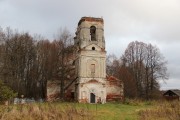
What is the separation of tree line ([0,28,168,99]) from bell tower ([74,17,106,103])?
2.72 m

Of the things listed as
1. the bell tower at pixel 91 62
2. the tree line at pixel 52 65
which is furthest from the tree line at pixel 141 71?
the bell tower at pixel 91 62

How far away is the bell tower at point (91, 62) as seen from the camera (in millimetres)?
36219

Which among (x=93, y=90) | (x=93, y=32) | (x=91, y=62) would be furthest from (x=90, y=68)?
(x=93, y=32)

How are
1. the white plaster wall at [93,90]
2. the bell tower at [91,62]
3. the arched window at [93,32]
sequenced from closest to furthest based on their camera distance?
the white plaster wall at [93,90] < the bell tower at [91,62] < the arched window at [93,32]

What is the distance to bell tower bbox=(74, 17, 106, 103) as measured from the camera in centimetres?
3622

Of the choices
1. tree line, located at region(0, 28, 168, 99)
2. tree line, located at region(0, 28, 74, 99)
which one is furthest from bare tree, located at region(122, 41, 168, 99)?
tree line, located at region(0, 28, 74, 99)

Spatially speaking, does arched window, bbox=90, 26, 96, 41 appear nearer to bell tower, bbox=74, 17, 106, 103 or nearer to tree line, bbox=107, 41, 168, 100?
bell tower, bbox=74, 17, 106, 103

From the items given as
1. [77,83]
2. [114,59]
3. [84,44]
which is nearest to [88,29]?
[84,44]

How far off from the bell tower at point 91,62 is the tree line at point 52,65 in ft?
8.91

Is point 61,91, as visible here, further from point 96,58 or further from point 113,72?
point 113,72

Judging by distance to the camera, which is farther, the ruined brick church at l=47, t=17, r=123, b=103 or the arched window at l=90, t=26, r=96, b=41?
the arched window at l=90, t=26, r=96, b=41

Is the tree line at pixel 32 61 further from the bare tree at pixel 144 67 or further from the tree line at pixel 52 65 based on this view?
the bare tree at pixel 144 67

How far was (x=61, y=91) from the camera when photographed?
125 ft

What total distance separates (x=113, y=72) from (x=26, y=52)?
1851 centimetres
